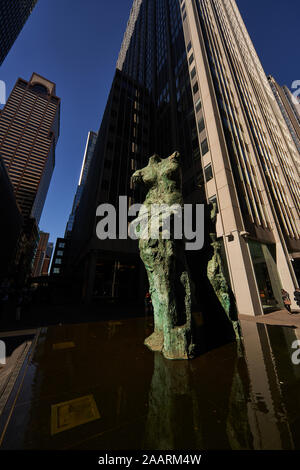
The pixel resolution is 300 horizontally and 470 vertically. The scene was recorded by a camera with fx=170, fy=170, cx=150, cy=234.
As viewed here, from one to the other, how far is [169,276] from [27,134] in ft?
555

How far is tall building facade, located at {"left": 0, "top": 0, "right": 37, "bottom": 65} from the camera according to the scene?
2148 inches

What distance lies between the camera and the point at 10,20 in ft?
196

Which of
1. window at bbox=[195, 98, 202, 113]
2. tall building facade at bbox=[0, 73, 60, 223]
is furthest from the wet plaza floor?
tall building facade at bbox=[0, 73, 60, 223]

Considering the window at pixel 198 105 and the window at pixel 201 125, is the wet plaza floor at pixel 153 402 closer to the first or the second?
the window at pixel 201 125

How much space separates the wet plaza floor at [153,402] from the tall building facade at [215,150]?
10.3ft

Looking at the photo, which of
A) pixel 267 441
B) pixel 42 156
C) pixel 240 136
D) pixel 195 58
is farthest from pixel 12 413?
pixel 42 156

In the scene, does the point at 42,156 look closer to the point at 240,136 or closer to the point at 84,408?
the point at 240,136

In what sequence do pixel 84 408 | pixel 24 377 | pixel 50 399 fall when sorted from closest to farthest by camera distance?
pixel 84 408 → pixel 50 399 → pixel 24 377

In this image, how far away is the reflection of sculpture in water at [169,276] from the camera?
4688 millimetres

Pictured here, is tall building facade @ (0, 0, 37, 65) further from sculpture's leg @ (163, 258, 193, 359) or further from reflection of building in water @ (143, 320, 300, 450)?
reflection of building in water @ (143, 320, 300, 450)

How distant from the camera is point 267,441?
6.91ft

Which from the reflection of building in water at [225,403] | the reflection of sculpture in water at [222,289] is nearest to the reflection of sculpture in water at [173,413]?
the reflection of building in water at [225,403]

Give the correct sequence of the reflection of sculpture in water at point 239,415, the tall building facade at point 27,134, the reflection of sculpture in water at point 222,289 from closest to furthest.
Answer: the reflection of sculpture in water at point 239,415
the reflection of sculpture in water at point 222,289
the tall building facade at point 27,134

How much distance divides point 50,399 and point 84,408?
2.38 ft
